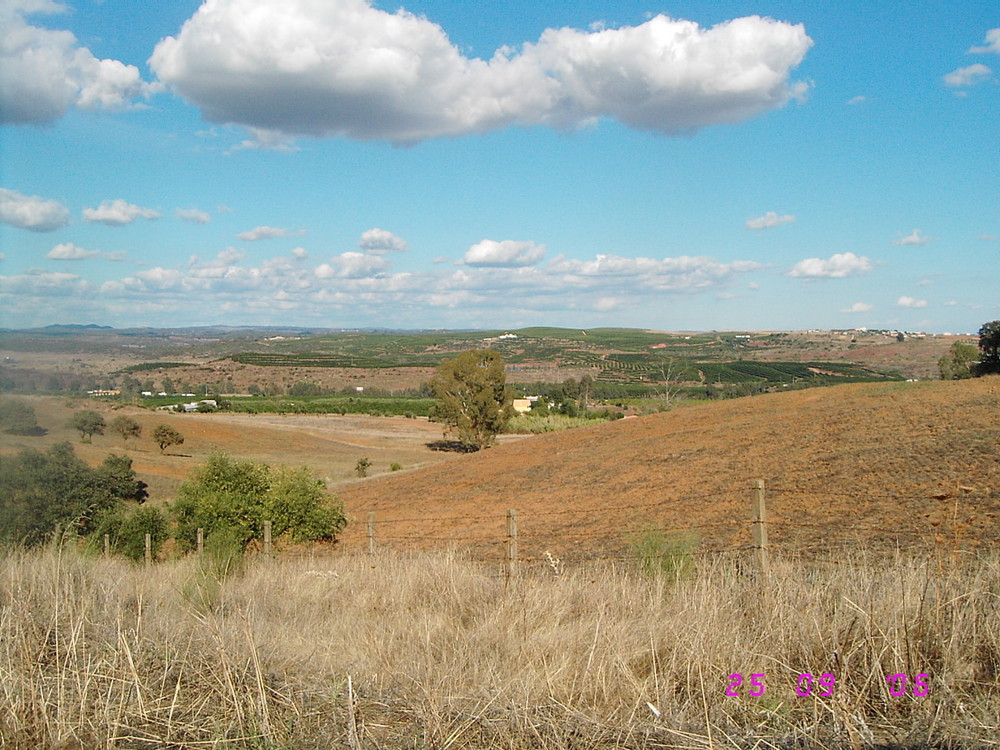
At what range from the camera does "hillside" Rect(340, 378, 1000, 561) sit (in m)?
15.7

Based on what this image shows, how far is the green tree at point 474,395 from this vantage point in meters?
61.8

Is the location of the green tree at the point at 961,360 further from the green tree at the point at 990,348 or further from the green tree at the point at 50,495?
the green tree at the point at 50,495

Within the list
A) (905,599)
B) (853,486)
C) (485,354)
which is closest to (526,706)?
(905,599)

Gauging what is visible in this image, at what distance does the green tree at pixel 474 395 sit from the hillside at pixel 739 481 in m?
19.3

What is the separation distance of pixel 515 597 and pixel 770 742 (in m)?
3.48

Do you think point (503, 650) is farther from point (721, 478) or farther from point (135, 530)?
point (721, 478)

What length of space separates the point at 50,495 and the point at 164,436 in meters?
38.5

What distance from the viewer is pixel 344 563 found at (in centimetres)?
1120

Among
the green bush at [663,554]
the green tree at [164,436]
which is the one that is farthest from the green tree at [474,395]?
the green bush at [663,554]

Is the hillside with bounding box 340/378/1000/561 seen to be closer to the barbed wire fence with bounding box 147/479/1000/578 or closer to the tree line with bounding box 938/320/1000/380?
the barbed wire fence with bounding box 147/479/1000/578

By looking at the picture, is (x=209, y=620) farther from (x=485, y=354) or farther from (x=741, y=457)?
(x=485, y=354)

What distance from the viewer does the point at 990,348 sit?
48.2m

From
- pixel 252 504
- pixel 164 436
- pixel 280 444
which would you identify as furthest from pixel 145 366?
pixel 252 504

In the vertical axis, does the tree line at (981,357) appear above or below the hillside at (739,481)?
above
